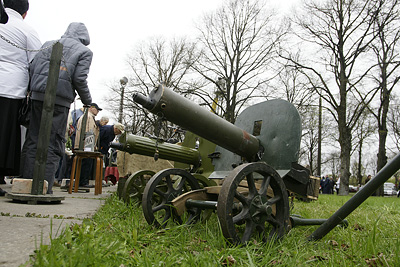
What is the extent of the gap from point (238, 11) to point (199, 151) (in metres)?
17.3

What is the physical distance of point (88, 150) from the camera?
5.68m

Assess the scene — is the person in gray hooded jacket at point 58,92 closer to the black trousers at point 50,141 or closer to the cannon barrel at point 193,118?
the black trousers at point 50,141

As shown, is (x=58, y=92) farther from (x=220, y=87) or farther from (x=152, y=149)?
(x=220, y=87)

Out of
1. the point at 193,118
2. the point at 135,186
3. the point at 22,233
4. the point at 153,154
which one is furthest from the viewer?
the point at 153,154

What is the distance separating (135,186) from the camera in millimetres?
4250

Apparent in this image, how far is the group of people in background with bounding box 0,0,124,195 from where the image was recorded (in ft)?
13.0

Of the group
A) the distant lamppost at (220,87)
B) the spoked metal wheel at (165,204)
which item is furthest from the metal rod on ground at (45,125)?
the distant lamppost at (220,87)

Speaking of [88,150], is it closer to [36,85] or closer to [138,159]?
[138,159]

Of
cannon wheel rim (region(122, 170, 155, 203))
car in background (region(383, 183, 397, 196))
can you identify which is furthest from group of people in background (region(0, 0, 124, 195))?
car in background (region(383, 183, 397, 196))

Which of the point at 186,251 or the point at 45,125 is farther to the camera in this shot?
the point at 45,125

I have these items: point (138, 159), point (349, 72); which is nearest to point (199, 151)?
point (138, 159)

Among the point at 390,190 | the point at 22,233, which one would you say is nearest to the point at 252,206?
the point at 22,233

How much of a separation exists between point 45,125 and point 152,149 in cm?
126

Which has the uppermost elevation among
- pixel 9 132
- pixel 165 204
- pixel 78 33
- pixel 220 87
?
pixel 220 87
